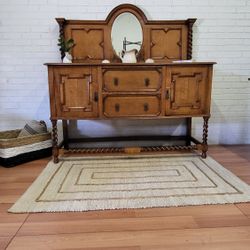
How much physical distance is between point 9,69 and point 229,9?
2.34 metres

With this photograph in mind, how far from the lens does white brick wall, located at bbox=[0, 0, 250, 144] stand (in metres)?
2.58

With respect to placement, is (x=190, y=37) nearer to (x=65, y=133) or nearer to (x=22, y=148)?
(x=65, y=133)

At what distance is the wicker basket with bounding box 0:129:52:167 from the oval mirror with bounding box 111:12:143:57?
3.71ft

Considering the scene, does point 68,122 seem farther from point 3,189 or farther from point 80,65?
point 3,189

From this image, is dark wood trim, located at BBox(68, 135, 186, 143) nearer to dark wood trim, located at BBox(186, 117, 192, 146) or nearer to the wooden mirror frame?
dark wood trim, located at BBox(186, 117, 192, 146)

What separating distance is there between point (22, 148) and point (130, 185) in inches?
42.6

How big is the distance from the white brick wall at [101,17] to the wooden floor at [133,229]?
136cm

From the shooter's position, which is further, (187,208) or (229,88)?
(229,88)

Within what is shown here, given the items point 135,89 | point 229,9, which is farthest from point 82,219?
point 229,9

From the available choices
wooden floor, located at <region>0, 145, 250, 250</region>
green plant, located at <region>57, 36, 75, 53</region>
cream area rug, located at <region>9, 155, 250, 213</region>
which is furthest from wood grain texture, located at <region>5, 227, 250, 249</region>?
green plant, located at <region>57, 36, 75, 53</region>

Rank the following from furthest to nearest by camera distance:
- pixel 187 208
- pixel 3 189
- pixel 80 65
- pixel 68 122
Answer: pixel 68 122 → pixel 80 65 → pixel 3 189 → pixel 187 208

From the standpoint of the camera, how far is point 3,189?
5.92ft

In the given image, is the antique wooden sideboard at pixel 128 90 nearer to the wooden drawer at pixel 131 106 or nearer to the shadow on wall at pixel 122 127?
the wooden drawer at pixel 131 106

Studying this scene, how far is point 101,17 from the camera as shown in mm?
2609
